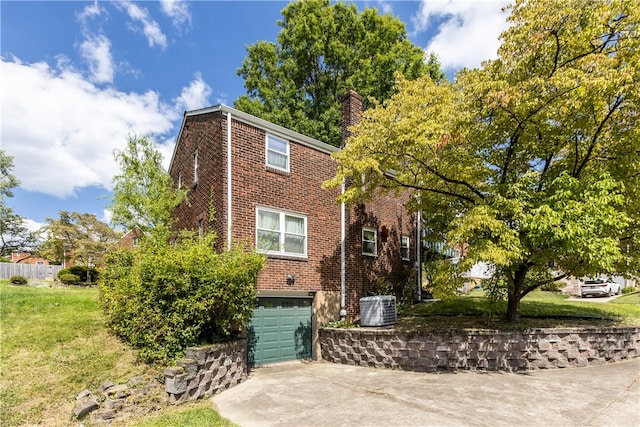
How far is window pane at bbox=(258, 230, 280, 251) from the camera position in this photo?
1063 cm

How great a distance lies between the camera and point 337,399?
705cm

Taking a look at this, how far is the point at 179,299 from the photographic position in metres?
7.36

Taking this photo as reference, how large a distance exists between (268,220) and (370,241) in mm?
4886

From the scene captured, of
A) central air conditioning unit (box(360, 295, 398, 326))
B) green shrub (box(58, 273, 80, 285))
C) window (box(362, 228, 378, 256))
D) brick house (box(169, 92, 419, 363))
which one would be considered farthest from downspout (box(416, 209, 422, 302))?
green shrub (box(58, 273, 80, 285))

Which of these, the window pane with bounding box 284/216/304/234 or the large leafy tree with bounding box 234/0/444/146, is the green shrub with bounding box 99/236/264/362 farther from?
the large leafy tree with bounding box 234/0/444/146

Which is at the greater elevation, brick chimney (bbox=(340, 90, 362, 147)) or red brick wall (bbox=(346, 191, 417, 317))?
brick chimney (bbox=(340, 90, 362, 147))

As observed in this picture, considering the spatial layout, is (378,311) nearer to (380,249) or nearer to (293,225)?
(380,249)

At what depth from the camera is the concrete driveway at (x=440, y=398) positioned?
5.70 metres

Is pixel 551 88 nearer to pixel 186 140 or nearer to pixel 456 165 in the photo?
pixel 456 165

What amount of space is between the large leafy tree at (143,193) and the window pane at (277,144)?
11.6 feet

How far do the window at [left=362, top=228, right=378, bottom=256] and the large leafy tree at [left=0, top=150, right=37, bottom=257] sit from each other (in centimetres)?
3883

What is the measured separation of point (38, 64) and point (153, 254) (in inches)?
321

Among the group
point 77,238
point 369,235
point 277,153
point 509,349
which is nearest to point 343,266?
point 369,235

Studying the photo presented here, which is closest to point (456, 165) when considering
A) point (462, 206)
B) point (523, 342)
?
point (462, 206)
